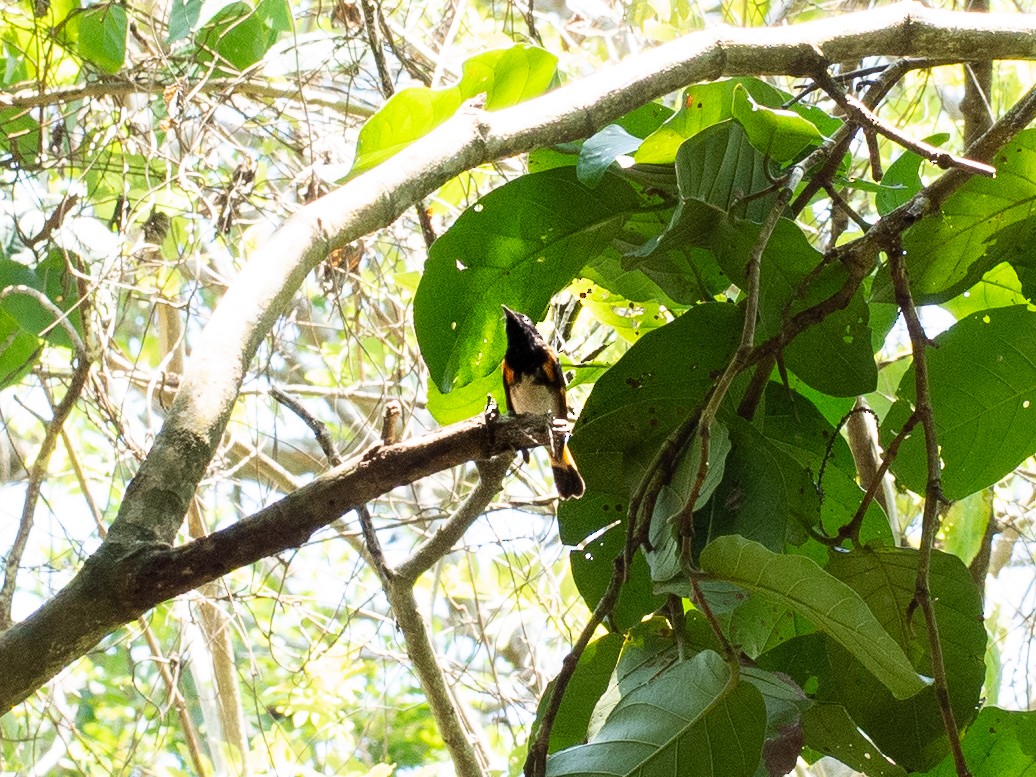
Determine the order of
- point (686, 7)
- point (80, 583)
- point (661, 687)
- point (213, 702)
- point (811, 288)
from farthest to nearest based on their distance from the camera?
point (213, 702) < point (686, 7) < point (811, 288) < point (661, 687) < point (80, 583)

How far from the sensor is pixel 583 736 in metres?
Result: 1.01

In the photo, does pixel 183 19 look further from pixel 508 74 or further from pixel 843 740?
pixel 843 740

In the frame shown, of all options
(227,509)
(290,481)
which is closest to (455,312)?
(290,481)

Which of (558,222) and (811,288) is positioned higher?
(558,222)

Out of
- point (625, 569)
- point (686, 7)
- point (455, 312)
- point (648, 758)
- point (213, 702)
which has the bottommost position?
point (648, 758)

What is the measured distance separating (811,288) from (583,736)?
495 mm

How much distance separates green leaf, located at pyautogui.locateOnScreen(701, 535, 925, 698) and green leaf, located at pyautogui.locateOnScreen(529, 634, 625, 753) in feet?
0.89

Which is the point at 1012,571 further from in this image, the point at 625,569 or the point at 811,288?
the point at 625,569

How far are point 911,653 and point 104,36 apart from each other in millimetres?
1919

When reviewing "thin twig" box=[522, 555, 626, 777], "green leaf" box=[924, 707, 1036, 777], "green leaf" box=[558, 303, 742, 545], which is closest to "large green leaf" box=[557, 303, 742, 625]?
"green leaf" box=[558, 303, 742, 545]

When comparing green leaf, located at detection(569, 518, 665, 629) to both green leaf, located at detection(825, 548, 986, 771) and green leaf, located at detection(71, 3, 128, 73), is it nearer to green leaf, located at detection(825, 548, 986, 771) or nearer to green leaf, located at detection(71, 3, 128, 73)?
green leaf, located at detection(825, 548, 986, 771)

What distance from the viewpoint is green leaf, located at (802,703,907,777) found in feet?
2.80

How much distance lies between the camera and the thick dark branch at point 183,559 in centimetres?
67

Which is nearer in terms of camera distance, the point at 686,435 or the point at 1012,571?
the point at 686,435
